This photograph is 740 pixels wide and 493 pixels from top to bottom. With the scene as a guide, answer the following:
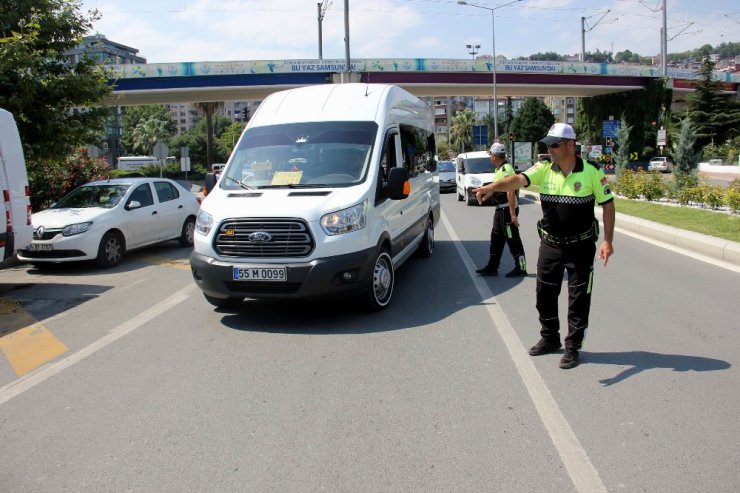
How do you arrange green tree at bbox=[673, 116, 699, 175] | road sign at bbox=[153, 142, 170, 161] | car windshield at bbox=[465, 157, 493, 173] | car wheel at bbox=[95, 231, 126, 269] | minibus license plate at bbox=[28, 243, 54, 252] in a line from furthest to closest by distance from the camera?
1. road sign at bbox=[153, 142, 170, 161]
2. car windshield at bbox=[465, 157, 493, 173]
3. green tree at bbox=[673, 116, 699, 175]
4. car wheel at bbox=[95, 231, 126, 269]
5. minibus license plate at bbox=[28, 243, 54, 252]

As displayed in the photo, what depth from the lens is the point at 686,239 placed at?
11.2m

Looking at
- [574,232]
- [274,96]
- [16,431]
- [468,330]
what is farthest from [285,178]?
[16,431]

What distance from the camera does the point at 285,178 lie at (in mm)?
6992

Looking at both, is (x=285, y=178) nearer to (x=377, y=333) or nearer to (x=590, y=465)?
(x=377, y=333)

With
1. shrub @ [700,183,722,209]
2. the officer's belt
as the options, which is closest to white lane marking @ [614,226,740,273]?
shrub @ [700,183,722,209]

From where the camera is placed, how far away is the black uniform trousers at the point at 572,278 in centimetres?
488

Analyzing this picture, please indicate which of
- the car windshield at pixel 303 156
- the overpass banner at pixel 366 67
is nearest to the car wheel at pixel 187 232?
the car windshield at pixel 303 156

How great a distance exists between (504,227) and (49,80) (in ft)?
28.8

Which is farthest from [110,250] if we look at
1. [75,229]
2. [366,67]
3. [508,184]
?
[366,67]

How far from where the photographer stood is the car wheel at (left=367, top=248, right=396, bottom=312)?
21.6 feet

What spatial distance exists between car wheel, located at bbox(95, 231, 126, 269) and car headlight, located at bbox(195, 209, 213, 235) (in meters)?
4.60

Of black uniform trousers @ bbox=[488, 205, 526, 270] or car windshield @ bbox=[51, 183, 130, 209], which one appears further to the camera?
car windshield @ bbox=[51, 183, 130, 209]

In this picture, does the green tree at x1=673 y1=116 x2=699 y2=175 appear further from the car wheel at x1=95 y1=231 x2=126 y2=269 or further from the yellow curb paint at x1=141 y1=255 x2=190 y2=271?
the car wheel at x1=95 y1=231 x2=126 y2=269

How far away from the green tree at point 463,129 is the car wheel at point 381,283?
350ft
